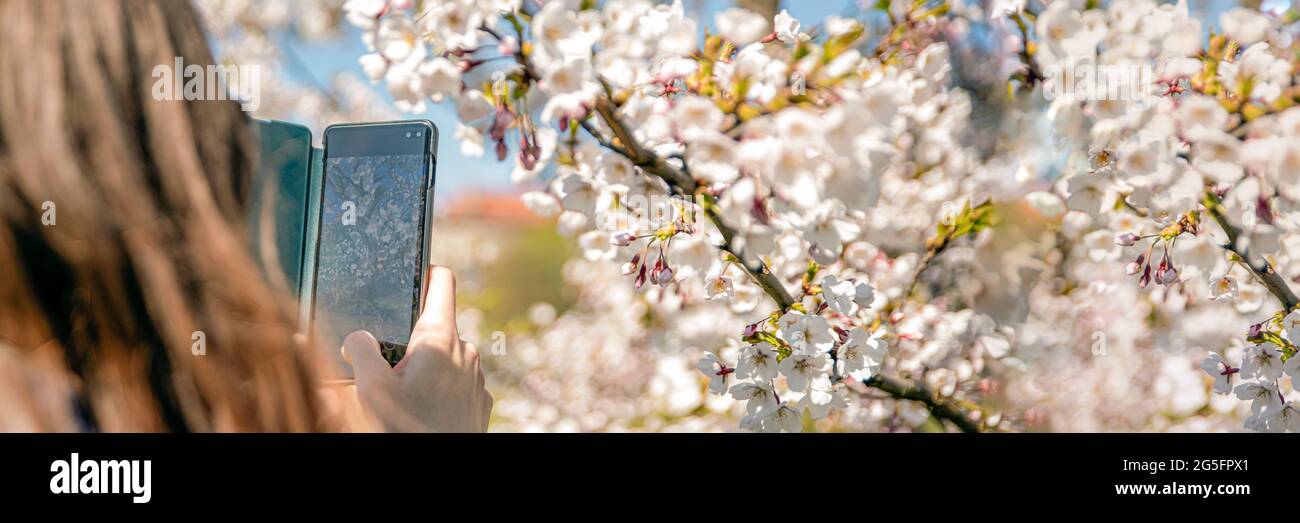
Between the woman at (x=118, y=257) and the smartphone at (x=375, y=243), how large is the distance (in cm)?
36

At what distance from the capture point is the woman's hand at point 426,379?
86 centimetres

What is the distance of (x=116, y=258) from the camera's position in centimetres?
61

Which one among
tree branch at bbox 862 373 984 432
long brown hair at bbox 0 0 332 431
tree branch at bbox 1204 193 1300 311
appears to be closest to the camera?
long brown hair at bbox 0 0 332 431

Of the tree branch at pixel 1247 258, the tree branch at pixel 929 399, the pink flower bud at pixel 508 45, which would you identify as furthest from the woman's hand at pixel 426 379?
the tree branch at pixel 1247 258

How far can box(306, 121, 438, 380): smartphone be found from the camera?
103cm

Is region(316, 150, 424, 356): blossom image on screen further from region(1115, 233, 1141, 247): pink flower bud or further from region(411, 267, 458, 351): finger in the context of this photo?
region(1115, 233, 1141, 247): pink flower bud

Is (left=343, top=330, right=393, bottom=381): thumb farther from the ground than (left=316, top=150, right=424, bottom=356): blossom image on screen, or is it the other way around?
(left=316, top=150, right=424, bottom=356): blossom image on screen

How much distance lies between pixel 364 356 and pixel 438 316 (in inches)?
4.1

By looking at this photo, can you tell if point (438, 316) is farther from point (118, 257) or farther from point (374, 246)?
point (118, 257)

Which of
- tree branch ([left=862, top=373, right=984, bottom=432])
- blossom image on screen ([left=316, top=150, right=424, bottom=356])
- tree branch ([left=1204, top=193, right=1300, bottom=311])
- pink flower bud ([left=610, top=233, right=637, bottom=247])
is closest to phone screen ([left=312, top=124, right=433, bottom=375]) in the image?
blossom image on screen ([left=316, top=150, right=424, bottom=356])

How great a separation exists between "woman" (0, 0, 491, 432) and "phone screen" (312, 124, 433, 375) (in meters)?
0.36

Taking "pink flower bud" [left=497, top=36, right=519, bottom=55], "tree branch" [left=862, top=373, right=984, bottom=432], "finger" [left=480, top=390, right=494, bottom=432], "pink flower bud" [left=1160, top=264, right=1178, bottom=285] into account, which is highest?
"pink flower bud" [left=497, top=36, right=519, bottom=55]

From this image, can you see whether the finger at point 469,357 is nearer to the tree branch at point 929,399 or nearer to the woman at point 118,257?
the woman at point 118,257
